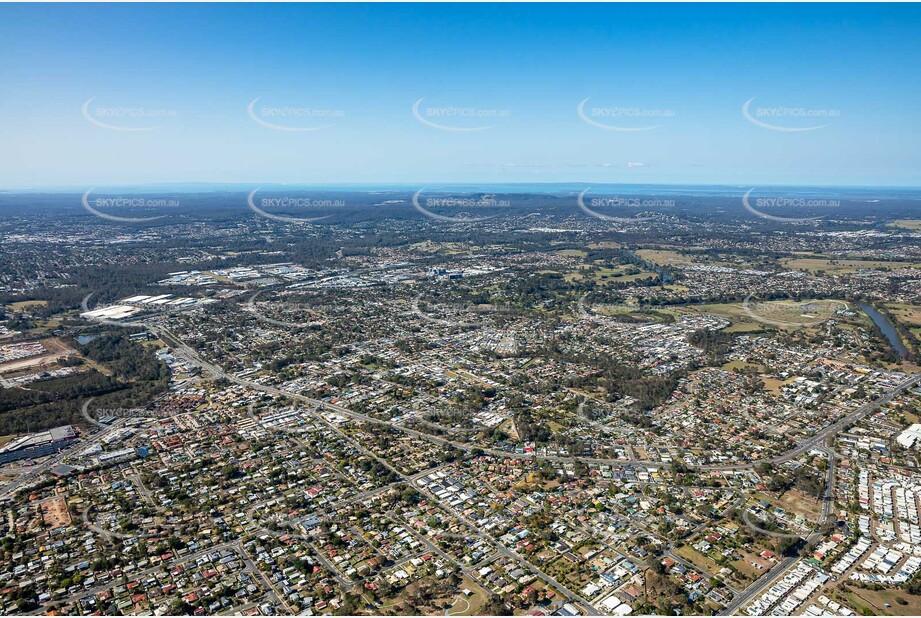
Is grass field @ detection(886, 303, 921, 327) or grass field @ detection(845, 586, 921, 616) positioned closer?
grass field @ detection(845, 586, 921, 616)

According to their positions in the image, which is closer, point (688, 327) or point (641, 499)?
point (641, 499)

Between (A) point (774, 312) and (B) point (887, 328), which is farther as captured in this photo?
(A) point (774, 312)

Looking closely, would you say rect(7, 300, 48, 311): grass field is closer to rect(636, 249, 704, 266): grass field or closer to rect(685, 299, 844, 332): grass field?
rect(685, 299, 844, 332): grass field

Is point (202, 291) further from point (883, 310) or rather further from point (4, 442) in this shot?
point (883, 310)

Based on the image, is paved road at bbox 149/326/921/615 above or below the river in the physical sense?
below

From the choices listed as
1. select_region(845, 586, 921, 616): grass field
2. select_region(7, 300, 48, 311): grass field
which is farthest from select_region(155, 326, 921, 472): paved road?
select_region(7, 300, 48, 311): grass field

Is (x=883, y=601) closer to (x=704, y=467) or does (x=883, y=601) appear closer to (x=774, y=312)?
(x=704, y=467)

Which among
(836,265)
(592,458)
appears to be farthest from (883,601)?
(836,265)

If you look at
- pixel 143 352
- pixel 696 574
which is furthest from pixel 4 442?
pixel 696 574
